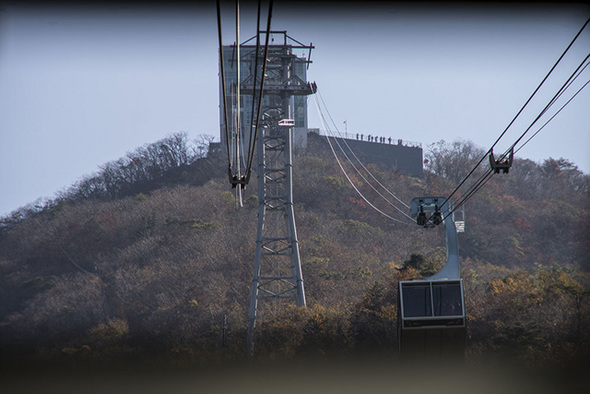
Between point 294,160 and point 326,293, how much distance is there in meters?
28.0

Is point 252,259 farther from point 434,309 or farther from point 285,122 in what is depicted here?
point 434,309

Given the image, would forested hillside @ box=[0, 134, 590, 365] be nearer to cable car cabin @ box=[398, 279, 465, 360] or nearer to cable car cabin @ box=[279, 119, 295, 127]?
cable car cabin @ box=[279, 119, 295, 127]

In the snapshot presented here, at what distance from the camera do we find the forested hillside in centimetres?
3603

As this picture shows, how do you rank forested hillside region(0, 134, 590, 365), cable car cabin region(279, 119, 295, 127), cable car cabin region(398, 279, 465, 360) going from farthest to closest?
forested hillside region(0, 134, 590, 365), cable car cabin region(279, 119, 295, 127), cable car cabin region(398, 279, 465, 360)

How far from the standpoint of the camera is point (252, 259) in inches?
2098

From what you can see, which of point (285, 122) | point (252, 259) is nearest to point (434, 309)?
point (285, 122)

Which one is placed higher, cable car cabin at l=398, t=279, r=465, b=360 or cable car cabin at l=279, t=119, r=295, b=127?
cable car cabin at l=279, t=119, r=295, b=127

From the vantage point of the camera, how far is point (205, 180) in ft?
242

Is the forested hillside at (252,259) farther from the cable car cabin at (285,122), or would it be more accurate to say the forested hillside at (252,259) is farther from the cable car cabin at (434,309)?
the cable car cabin at (434,309)

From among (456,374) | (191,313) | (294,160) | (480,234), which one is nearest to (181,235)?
(191,313)

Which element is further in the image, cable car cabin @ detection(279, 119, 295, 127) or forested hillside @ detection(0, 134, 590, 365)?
forested hillside @ detection(0, 134, 590, 365)

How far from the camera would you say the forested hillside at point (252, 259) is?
36.0 m

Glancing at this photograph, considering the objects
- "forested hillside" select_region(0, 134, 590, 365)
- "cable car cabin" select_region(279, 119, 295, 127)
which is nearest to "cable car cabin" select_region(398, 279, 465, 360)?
"cable car cabin" select_region(279, 119, 295, 127)

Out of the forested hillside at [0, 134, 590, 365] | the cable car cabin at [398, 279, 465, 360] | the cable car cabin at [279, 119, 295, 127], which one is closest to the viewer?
the cable car cabin at [398, 279, 465, 360]
